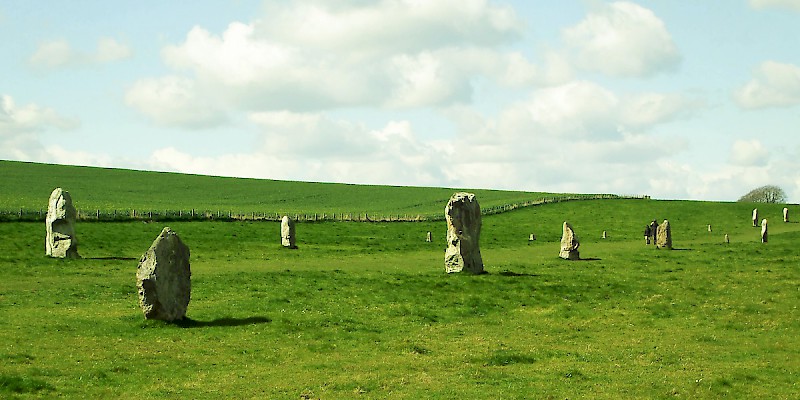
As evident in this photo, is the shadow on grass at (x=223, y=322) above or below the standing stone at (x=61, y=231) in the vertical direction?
below

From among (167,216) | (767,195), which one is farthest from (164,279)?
(767,195)

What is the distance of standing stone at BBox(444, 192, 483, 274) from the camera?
4891 cm

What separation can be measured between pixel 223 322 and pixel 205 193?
110 m

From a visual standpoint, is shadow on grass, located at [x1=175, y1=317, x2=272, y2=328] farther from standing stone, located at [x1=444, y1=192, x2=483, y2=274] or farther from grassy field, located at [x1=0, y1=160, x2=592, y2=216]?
grassy field, located at [x1=0, y1=160, x2=592, y2=216]

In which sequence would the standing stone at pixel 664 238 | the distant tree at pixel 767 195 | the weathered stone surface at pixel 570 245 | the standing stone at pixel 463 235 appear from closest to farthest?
the standing stone at pixel 463 235 < the weathered stone surface at pixel 570 245 < the standing stone at pixel 664 238 < the distant tree at pixel 767 195

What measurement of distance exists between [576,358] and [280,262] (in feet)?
113

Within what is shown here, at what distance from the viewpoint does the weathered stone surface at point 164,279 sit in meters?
32.2

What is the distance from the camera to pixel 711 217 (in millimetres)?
106562

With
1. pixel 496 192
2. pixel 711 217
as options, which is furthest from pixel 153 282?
pixel 496 192

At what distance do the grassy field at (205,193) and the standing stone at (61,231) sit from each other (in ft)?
145

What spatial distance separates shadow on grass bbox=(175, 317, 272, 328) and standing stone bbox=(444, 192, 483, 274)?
16.8 m

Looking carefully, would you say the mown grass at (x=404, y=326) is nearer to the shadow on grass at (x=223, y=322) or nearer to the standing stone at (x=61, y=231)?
the shadow on grass at (x=223, y=322)

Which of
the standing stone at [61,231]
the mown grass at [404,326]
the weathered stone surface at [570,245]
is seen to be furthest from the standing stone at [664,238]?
the standing stone at [61,231]

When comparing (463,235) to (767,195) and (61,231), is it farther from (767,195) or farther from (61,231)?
(767,195)
